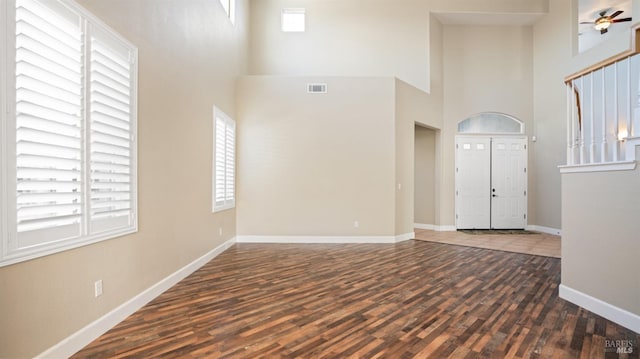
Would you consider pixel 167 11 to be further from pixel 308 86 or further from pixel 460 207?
pixel 460 207

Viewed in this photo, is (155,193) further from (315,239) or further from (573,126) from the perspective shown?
(573,126)

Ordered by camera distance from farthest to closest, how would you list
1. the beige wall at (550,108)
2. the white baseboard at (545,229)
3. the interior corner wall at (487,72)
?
the interior corner wall at (487,72)
the white baseboard at (545,229)
the beige wall at (550,108)

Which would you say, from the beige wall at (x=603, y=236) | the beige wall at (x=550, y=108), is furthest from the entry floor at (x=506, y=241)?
the beige wall at (x=603, y=236)

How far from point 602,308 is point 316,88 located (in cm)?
510

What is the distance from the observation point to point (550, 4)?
279 inches

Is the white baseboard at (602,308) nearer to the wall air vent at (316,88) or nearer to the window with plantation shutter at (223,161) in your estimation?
the window with plantation shutter at (223,161)

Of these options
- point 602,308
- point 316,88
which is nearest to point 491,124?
point 316,88

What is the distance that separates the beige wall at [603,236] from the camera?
238 cm

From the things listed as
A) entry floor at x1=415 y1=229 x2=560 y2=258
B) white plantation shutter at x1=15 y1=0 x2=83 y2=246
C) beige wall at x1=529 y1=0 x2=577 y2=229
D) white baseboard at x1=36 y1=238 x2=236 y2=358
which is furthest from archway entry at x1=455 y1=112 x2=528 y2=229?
white plantation shutter at x1=15 y1=0 x2=83 y2=246

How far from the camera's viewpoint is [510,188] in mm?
7539

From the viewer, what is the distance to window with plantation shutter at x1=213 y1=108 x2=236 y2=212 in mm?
4770

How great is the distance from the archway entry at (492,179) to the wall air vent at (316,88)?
383 cm

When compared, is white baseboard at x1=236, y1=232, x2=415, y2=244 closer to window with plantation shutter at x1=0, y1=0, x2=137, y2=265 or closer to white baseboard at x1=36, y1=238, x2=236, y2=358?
white baseboard at x1=36, y1=238, x2=236, y2=358

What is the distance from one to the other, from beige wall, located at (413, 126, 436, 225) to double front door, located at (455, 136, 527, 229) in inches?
23.2
